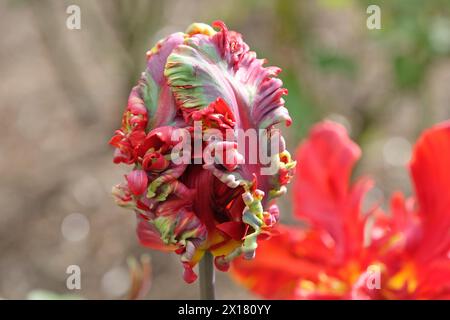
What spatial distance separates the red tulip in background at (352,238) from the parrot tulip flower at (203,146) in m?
0.23

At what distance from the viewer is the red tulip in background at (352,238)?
2.63 ft

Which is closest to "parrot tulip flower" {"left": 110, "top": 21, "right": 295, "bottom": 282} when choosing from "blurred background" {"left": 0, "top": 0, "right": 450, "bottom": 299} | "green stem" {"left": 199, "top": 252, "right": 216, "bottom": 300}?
"green stem" {"left": 199, "top": 252, "right": 216, "bottom": 300}

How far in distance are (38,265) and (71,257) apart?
0.31ft

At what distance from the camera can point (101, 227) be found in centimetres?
245

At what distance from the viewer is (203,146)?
56 cm

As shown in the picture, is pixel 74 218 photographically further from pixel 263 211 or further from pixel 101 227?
pixel 263 211

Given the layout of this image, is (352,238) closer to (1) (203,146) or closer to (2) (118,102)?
(1) (203,146)

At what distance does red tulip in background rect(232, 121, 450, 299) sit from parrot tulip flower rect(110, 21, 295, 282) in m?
0.23

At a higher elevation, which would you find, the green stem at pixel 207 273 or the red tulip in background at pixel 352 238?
the red tulip in background at pixel 352 238

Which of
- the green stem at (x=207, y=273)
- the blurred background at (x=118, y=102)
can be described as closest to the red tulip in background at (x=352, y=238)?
the green stem at (x=207, y=273)

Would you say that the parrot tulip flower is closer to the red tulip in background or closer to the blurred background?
the red tulip in background

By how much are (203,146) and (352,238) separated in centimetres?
36

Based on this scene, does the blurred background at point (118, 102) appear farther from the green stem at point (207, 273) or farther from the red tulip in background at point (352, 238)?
the green stem at point (207, 273)

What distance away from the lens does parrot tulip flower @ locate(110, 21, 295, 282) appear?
56 centimetres
